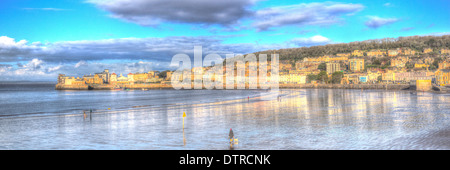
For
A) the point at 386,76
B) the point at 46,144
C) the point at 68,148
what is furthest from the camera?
the point at 386,76

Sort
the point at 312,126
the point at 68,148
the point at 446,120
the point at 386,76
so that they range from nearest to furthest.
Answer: the point at 68,148, the point at 312,126, the point at 446,120, the point at 386,76
